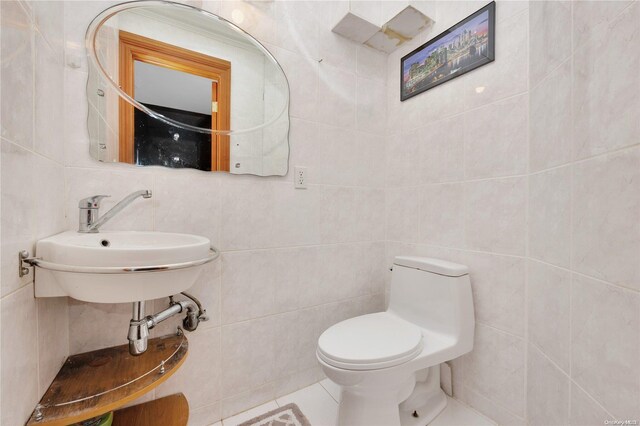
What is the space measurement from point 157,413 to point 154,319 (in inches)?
16.1

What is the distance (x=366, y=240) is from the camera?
5.37 ft

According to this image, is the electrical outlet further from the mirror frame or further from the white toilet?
the white toilet

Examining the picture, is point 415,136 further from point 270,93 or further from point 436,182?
point 270,93

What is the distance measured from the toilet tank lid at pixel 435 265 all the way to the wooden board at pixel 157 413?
3.63 ft

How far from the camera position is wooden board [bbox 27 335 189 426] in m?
0.75

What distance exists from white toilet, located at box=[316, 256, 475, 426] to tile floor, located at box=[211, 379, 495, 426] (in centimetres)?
5

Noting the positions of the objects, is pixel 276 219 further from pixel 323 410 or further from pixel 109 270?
pixel 323 410

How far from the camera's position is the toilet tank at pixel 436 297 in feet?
3.99

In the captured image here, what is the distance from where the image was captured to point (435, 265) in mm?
1287

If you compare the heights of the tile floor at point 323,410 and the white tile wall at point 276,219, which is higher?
the white tile wall at point 276,219

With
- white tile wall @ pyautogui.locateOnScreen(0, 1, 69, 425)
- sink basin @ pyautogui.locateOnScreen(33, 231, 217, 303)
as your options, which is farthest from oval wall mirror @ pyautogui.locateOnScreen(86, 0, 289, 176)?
sink basin @ pyautogui.locateOnScreen(33, 231, 217, 303)

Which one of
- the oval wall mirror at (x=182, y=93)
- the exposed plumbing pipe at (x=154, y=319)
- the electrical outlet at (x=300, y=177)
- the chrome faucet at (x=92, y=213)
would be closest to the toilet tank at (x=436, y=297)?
the electrical outlet at (x=300, y=177)

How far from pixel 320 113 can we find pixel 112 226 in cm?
104

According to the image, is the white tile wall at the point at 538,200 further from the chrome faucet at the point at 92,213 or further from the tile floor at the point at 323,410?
the chrome faucet at the point at 92,213
